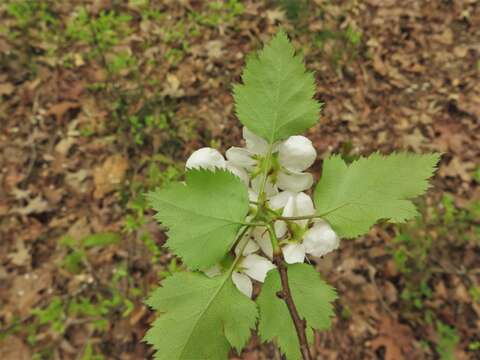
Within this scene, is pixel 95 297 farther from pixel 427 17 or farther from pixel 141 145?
pixel 427 17

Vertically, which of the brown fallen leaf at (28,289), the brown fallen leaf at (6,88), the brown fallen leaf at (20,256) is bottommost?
the brown fallen leaf at (28,289)

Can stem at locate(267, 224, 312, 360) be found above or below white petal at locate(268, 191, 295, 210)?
below

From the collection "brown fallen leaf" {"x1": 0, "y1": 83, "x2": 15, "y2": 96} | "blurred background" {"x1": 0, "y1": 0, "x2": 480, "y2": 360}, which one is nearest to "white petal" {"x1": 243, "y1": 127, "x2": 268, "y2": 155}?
"blurred background" {"x1": 0, "y1": 0, "x2": 480, "y2": 360}

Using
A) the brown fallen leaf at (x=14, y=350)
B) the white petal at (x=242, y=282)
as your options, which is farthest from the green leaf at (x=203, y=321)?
the brown fallen leaf at (x=14, y=350)

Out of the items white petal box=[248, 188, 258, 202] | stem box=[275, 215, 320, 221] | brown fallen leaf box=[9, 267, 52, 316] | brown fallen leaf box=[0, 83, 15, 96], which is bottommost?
brown fallen leaf box=[9, 267, 52, 316]

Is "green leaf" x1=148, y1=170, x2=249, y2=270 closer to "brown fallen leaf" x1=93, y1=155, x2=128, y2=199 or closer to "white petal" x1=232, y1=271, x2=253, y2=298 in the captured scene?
"white petal" x1=232, y1=271, x2=253, y2=298

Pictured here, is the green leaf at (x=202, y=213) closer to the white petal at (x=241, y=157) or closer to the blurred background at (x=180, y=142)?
the white petal at (x=241, y=157)

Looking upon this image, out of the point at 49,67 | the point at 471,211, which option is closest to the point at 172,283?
the point at 471,211
